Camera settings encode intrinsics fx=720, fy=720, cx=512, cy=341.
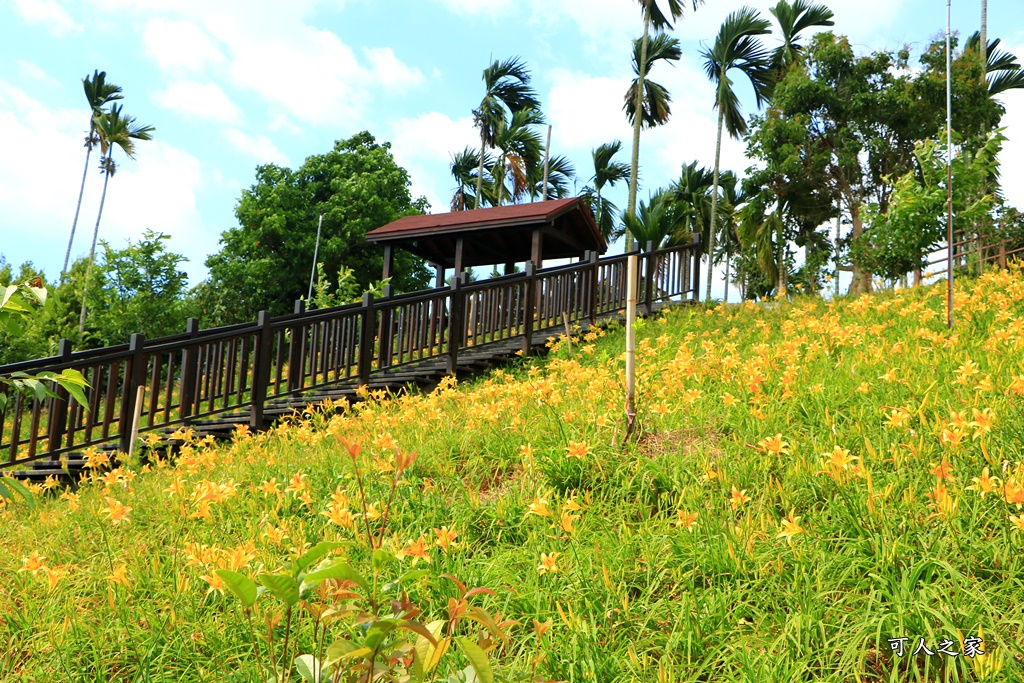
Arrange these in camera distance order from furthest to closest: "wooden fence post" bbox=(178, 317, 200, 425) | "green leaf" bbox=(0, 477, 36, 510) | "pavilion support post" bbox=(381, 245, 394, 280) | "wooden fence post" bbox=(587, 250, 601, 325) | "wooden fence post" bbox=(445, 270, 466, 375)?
"pavilion support post" bbox=(381, 245, 394, 280)
"wooden fence post" bbox=(587, 250, 601, 325)
"wooden fence post" bbox=(445, 270, 466, 375)
"wooden fence post" bbox=(178, 317, 200, 425)
"green leaf" bbox=(0, 477, 36, 510)

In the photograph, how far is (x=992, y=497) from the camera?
2932 mm

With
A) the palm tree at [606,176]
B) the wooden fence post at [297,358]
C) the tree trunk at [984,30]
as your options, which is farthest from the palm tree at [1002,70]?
the wooden fence post at [297,358]

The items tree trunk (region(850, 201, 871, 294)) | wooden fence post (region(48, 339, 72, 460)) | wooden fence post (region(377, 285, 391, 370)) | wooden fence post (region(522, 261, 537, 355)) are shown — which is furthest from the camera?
tree trunk (region(850, 201, 871, 294))

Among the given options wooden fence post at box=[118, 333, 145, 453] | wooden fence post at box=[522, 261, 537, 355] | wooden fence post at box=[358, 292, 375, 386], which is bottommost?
wooden fence post at box=[118, 333, 145, 453]

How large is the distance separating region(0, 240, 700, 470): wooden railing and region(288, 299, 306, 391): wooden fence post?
0.04ft

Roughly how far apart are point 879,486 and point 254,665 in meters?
2.61

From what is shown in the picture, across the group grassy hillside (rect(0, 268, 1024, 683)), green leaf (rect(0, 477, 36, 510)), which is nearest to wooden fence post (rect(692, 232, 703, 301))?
grassy hillside (rect(0, 268, 1024, 683))

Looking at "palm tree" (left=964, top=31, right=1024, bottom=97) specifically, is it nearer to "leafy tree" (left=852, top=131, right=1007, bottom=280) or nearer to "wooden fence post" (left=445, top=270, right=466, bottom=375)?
"leafy tree" (left=852, top=131, right=1007, bottom=280)

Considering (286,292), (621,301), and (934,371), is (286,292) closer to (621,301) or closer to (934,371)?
(621,301)

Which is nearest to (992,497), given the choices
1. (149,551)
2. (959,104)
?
(149,551)

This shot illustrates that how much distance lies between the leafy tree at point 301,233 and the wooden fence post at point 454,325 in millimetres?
22564

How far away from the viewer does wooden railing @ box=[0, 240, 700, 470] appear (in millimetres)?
7531

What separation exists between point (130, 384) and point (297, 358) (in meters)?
1.83

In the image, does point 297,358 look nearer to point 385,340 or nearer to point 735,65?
point 385,340
